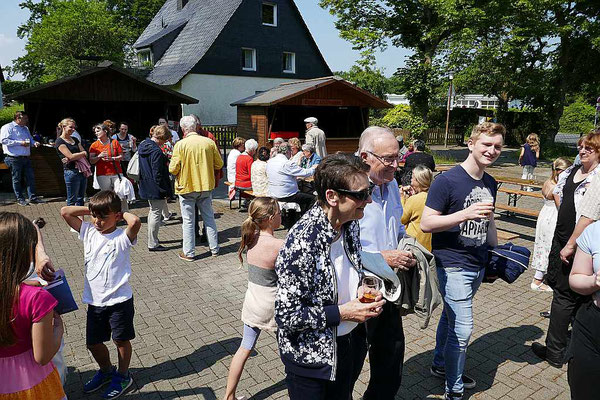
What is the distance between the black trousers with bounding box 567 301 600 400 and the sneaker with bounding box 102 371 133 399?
10.9 feet

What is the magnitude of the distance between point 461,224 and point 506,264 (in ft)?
1.93

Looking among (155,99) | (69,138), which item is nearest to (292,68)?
(155,99)

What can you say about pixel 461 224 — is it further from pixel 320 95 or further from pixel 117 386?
pixel 320 95

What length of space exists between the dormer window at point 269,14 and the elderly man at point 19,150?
862 inches

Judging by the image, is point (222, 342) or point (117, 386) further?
point (222, 342)

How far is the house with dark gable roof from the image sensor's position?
2762 centimetres

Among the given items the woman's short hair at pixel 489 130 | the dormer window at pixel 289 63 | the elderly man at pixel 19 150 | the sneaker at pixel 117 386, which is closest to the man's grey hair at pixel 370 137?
the woman's short hair at pixel 489 130

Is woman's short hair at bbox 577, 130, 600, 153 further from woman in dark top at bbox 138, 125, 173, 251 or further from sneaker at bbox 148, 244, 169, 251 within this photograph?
sneaker at bbox 148, 244, 169, 251

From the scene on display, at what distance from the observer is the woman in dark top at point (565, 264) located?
3926 millimetres

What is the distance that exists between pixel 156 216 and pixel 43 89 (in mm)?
6619

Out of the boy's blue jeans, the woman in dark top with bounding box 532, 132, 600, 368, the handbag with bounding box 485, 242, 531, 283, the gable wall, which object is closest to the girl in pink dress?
the boy's blue jeans

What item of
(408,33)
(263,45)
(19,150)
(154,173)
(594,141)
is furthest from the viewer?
(263,45)

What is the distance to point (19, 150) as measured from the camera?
1060 centimetres

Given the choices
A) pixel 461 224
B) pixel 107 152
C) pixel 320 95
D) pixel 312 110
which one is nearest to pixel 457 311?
pixel 461 224
